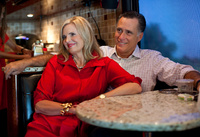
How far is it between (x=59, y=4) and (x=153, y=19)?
2526 millimetres

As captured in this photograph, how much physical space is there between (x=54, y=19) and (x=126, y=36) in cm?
286

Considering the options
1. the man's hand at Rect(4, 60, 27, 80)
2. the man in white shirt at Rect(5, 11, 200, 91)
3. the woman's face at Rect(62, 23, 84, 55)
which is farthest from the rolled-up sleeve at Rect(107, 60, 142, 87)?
the man's hand at Rect(4, 60, 27, 80)

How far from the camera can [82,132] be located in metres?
1.22

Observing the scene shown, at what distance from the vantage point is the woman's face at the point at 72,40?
4.86 ft

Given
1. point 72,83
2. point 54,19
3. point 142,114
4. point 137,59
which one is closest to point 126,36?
point 137,59

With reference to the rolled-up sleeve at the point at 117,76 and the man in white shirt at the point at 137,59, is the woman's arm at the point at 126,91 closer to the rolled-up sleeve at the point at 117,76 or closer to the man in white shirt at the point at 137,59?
the rolled-up sleeve at the point at 117,76

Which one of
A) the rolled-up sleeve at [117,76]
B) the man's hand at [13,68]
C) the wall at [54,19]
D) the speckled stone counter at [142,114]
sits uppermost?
the wall at [54,19]

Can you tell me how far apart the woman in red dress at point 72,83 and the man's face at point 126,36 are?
1.17 ft

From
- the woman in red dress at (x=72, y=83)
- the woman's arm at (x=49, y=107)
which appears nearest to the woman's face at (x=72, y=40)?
the woman in red dress at (x=72, y=83)

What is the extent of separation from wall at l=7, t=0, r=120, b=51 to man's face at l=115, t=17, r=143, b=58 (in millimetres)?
993

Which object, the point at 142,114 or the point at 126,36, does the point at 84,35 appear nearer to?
the point at 126,36

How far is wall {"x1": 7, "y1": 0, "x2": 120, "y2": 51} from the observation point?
3.14 metres

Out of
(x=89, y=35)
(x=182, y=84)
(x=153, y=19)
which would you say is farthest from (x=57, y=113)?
(x=153, y=19)

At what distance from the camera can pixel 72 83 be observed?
138 cm
